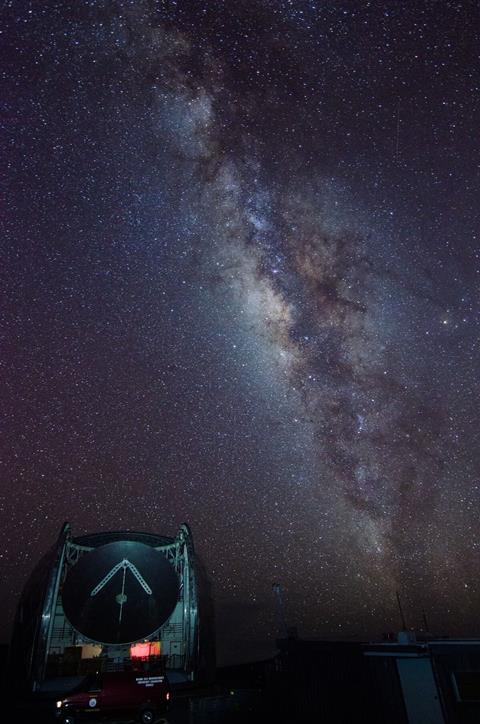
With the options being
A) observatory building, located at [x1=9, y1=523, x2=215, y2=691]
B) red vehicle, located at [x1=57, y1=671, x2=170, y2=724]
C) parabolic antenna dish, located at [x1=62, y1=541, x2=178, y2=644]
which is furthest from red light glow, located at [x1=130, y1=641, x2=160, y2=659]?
red vehicle, located at [x1=57, y1=671, x2=170, y2=724]

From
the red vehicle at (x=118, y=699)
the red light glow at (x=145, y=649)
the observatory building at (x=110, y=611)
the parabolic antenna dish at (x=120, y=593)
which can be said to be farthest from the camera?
the red light glow at (x=145, y=649)

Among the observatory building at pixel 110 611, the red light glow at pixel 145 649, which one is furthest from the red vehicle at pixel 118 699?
the red light glow at pixel 145 649

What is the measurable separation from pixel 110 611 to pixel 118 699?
450 inches

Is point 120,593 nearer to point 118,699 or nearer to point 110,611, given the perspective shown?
point 110,611

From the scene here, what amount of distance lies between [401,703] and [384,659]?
4.24 feet

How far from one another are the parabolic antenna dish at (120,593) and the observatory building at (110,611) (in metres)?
0.05

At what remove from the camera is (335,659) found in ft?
57.9

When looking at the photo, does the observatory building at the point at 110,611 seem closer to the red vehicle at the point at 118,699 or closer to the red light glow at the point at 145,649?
the red light glow at the point at 145,649

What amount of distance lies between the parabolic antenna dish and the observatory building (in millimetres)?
51

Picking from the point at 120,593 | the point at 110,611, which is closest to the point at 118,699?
the point at 110,611

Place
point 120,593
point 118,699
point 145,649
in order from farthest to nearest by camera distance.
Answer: point 145,649, point 120,593, point 118,699

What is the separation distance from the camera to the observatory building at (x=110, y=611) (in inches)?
974

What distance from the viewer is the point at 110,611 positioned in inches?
1014

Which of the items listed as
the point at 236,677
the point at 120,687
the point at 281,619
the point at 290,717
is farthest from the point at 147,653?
the point at 120,687
